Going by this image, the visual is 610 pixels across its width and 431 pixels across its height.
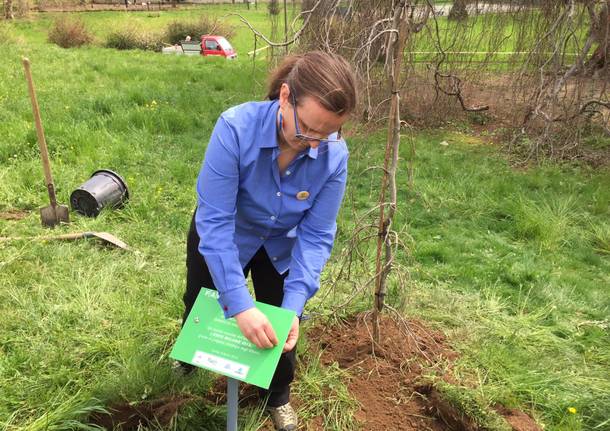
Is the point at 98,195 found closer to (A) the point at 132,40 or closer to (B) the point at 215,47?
(B) the point at 215,47

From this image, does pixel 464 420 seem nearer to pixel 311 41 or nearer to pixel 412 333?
pixel 412 333

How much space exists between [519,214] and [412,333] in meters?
2.40

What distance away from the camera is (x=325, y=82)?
136 cm

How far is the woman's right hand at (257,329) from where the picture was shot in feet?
4.51

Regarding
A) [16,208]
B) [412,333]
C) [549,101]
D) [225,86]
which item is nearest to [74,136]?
[16,208]

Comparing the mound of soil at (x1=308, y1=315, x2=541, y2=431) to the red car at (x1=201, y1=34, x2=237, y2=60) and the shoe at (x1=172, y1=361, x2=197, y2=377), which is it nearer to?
the shoe at (x1=172, y1=361, x2=197, y2=377)

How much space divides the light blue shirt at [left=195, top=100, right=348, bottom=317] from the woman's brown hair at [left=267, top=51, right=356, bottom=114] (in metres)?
0.16

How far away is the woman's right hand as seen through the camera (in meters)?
1.38

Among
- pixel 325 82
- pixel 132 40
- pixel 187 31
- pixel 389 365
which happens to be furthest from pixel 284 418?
pixel 187 31

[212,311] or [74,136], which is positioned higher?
[212,311]

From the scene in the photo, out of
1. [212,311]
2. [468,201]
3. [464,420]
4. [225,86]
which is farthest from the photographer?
[225,86]

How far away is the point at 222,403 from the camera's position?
2.11m

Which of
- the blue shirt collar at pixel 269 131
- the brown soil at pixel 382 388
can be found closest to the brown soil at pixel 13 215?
the brown soil at pixel 382 388

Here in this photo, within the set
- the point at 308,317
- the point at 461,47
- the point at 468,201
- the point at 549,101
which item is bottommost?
the point at 468,201
